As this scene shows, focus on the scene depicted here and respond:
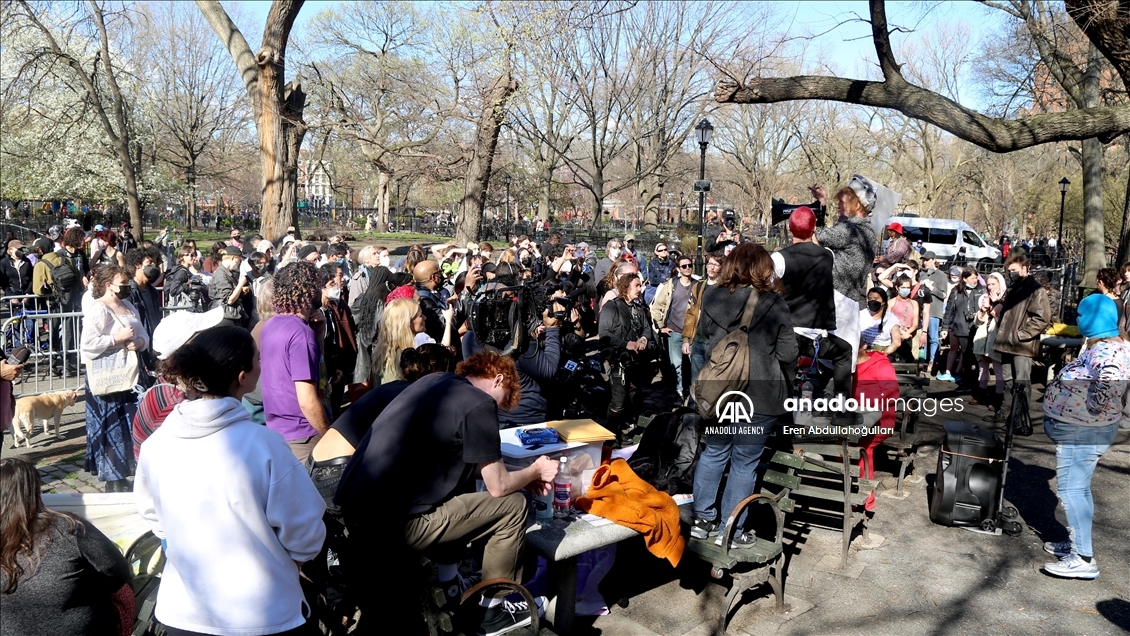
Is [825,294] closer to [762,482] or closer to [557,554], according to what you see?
[762,482]

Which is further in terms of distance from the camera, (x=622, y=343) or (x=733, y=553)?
(x=622, y=343)

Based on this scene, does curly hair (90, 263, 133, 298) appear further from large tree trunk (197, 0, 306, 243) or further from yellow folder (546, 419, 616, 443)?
large tree trunk (197, 0, 306, 243)

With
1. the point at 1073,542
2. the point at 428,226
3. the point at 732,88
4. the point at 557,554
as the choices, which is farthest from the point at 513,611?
the point at 428,226

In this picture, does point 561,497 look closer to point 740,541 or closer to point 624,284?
point 740,541

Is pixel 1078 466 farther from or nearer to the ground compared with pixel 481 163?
nearer to the ground

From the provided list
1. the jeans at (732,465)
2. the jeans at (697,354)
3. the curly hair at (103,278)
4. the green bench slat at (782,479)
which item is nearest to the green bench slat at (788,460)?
the green bench slat at (782,479)

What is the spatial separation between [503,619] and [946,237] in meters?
37.3

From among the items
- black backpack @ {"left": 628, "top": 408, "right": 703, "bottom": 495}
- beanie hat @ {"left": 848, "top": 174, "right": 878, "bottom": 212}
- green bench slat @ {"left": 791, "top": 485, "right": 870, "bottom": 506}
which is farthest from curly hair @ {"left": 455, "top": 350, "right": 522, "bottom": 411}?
beanie hat @ {"left": 848, "top": 174, "right": 878, "bottom": 212}

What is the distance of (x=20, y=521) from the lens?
2.66 m

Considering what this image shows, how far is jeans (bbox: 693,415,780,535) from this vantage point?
486cm

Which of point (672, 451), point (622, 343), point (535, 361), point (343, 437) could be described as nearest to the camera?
point (343, 437)

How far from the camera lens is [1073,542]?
555 cm

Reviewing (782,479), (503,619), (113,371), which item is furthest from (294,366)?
(782,479)

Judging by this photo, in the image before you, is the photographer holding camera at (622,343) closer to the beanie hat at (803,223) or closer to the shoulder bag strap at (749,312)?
the beanie hat at (803,223)
